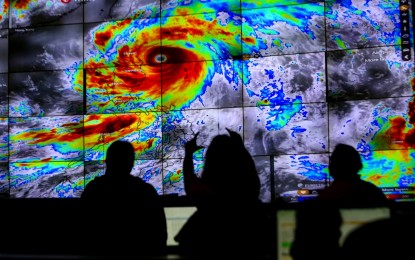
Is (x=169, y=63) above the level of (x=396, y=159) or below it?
above

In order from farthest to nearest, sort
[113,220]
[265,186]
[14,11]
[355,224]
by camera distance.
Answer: [14,11], [265,186], [113,220], [355,224]

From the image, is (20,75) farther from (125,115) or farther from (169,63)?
(169,63)

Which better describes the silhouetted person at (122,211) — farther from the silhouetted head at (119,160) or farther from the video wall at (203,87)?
the video wall at (203,87)

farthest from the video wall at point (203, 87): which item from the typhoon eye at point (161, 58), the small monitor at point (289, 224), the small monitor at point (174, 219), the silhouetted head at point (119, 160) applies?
the small monitor at point (289, 224)

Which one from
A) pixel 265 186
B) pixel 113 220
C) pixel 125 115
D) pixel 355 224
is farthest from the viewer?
pixel 125 115

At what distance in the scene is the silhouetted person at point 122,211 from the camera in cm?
193

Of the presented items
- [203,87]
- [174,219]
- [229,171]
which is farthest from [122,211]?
[203,87]

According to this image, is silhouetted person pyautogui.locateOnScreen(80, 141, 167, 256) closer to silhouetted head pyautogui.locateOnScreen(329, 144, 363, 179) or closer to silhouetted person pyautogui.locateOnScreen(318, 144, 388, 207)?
silhouetted person pyautogui.locateOnScreen(318, 144, 388, 207)

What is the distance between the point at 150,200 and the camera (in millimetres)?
2068

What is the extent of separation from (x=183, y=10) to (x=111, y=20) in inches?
28.0

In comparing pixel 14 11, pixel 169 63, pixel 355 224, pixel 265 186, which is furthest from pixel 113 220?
pixel 14 11

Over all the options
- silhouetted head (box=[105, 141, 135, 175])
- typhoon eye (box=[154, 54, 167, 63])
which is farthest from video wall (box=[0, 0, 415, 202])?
silhouetted head (box=[105, 141, 135, 175])

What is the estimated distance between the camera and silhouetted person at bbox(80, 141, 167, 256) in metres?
1.93

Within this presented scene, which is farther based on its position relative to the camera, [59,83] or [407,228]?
[59,83]
